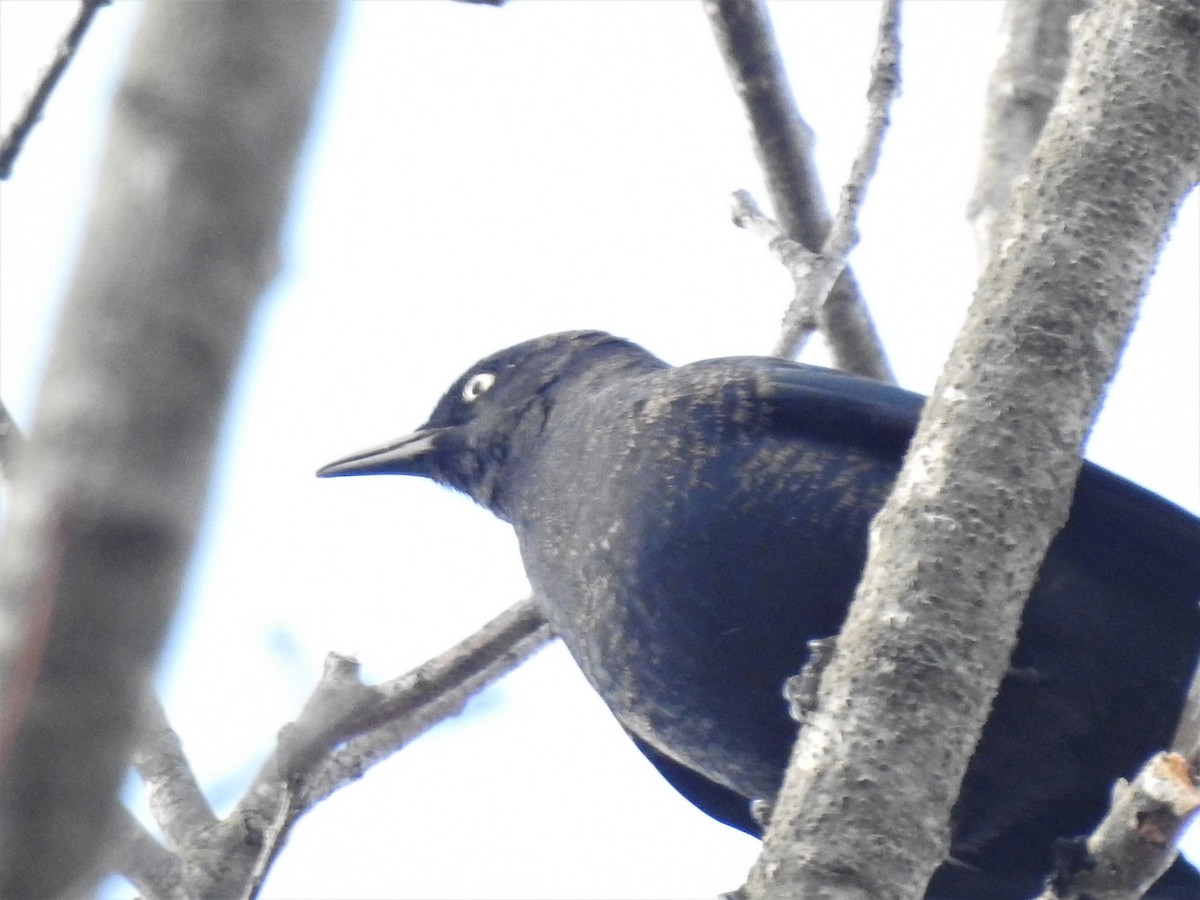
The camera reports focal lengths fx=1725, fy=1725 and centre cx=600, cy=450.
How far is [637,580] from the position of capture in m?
4.39

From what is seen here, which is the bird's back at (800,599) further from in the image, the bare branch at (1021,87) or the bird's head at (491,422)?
the bare branch at (1021,87)

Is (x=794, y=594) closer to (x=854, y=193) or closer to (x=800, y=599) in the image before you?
(x=800, y=599)

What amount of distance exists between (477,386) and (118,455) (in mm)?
4401

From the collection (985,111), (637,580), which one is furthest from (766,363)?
(985,111)

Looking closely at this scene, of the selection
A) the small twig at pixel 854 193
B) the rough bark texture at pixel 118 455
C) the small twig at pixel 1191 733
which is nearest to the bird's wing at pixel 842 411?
the small twig at pixel 854 193

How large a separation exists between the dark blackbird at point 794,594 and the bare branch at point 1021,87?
4.40 ft

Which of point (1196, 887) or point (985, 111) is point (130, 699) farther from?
point (985, 111)

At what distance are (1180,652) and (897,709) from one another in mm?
1870

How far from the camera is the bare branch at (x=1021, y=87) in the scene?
5.79 metres

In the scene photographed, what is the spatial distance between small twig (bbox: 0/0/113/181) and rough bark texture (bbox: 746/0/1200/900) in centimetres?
153

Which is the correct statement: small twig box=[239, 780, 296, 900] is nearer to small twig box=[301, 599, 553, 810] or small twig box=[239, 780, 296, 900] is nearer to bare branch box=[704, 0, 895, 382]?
small twig box=[301, 599, 553, 810]

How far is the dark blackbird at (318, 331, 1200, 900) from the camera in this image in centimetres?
425

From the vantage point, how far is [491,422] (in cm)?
560

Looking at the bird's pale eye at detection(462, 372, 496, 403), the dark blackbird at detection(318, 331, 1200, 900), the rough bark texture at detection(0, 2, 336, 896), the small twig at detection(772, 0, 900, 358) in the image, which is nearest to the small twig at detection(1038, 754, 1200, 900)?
the dark blackbird at detection(318, 331, 1200, 900)
